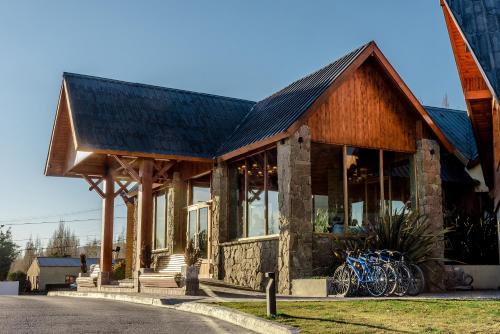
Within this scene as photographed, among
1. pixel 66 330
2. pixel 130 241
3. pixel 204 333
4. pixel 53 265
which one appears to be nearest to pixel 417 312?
pixel 204 333

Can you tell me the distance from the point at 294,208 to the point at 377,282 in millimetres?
2979

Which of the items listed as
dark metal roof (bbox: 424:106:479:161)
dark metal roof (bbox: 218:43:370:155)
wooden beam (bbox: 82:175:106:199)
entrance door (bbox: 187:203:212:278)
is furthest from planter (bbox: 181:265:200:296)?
dark metal roof (bbox: 424:106:479:161)

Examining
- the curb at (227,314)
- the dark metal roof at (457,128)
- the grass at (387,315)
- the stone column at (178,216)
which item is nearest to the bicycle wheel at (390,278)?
the grass at (387,315)

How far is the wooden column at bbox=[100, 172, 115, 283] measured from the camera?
2116 centimetres

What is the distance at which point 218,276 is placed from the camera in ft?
61.6

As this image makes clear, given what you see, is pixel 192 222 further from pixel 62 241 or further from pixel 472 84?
pixel 62 241

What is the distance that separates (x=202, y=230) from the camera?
67.4 feet

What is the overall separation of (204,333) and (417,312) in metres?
3.48

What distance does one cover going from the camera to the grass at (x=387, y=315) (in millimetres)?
8203

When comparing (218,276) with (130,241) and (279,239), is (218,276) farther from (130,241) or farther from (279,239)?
(130,241)

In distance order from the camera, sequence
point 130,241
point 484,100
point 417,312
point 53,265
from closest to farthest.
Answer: point 417,312
point 484,100
point 130,241
point 53,265

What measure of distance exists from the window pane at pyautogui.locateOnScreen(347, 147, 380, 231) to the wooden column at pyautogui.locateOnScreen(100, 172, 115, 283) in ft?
27.4

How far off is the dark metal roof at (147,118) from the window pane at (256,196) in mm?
1888

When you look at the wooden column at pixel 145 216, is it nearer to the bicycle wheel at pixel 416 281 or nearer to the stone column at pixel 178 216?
the stone column at pixel 178 216
